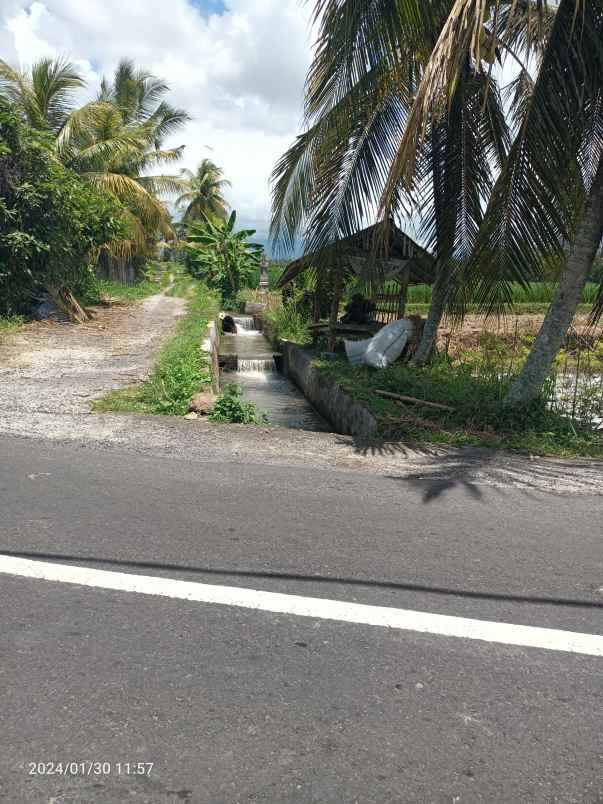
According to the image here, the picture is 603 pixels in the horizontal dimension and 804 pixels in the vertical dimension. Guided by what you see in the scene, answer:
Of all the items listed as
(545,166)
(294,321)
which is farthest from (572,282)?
(294,321)

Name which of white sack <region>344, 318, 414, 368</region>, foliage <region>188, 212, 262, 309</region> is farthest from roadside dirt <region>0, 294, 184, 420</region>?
foliage <region>188, 212, 262, 309</region>

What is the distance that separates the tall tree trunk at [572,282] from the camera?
6711 mm

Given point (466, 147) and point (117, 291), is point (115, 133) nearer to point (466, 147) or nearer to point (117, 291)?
point (117, 291)

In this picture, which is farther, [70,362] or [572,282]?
[70,362]

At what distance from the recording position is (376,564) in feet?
11.7

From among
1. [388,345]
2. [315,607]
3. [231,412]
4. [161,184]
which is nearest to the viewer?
[315,607]

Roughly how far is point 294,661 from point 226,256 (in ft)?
100.0

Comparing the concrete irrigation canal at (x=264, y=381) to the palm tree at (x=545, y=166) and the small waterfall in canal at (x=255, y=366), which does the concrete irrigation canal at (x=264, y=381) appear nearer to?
the small waterfall in canal at (x=255, y=366)

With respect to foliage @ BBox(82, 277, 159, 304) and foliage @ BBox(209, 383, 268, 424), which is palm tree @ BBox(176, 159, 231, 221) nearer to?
foliage @ BBox(82, 277, 159, 304)

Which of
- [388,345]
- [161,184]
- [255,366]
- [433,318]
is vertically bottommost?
[255,366]

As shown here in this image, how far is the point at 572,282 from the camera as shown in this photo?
268 inches

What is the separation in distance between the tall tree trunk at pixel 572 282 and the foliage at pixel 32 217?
12296 millimetres

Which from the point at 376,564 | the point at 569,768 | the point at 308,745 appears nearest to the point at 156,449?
the point at 376,564

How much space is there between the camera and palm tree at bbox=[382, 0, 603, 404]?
568 cm
